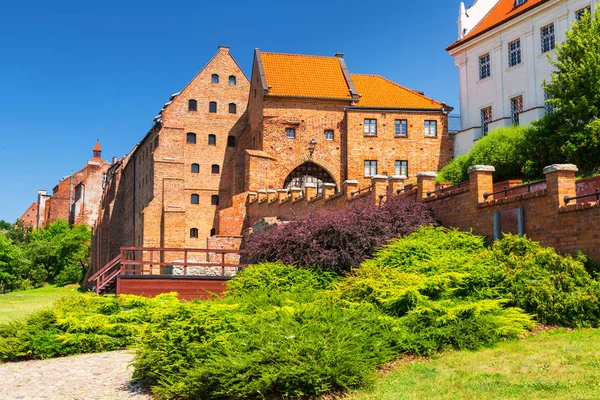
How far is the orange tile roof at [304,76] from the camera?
1725 inches

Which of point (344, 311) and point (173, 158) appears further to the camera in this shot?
point (173, 158)

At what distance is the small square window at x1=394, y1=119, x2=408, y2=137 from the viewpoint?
140 feet

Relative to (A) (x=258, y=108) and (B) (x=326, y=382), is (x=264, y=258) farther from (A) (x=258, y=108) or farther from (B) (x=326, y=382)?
(A) (x=258, y=108)

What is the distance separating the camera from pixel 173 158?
52344mm

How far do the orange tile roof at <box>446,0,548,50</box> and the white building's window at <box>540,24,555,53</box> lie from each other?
1303 millimetres

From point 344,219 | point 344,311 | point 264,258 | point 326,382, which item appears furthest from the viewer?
point 264,258

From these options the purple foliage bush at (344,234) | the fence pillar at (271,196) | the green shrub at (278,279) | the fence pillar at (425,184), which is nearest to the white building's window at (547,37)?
the fence pillar at (271,196)

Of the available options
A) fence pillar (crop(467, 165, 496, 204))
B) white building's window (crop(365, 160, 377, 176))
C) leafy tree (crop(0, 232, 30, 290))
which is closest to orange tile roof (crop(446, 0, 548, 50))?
white building's window (crop(365, 160, 377, 176))

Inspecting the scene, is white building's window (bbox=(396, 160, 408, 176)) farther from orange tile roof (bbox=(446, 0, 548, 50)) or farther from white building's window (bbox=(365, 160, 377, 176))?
orange tile roof (bbox=(446, 0, 548, 50))

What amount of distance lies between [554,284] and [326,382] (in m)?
5.61

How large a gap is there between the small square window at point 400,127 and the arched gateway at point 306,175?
5.30 meters

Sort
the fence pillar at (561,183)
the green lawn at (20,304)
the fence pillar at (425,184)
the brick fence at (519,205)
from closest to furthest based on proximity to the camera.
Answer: the brick fence at (519,205), the fence pillar at (561,183), the fence pillar at (425,184), the green lawn at (20,304)

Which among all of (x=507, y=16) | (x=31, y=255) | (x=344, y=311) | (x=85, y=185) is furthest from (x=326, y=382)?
(x=85, y=185)

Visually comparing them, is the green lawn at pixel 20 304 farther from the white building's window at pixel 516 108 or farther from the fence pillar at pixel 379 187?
the white building's window at pixel 516 108
